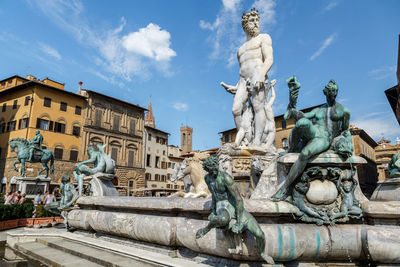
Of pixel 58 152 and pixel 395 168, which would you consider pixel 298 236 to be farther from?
pixel 58 152

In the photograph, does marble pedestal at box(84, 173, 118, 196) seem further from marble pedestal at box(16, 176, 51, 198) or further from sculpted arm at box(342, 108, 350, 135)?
marble pedestal at box(16, 176, 51, 198)

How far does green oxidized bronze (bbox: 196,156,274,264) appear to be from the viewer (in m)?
2.79

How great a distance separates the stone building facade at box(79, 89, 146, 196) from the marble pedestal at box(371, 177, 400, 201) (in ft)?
111

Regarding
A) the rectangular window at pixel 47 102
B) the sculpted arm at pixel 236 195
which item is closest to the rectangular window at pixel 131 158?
the rectangular window at pixel 47 102

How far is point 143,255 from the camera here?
3725 millimetres

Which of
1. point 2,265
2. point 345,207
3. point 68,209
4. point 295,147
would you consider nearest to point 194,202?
point 295,147

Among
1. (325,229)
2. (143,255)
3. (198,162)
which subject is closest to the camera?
(325,229)

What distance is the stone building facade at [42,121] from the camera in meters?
31.5

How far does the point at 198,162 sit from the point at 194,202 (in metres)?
2.74

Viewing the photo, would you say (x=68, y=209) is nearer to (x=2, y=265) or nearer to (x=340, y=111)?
(x=2, y=265)

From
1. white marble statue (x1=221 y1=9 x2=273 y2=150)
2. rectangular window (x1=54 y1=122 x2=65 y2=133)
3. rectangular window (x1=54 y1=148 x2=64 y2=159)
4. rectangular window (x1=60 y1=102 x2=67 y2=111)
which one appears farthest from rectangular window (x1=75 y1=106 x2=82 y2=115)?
white marble statue (x1=221 y1=9 x2=273 y2=150)

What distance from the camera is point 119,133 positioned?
40031 millimetres

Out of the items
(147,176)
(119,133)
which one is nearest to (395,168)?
(119,133)

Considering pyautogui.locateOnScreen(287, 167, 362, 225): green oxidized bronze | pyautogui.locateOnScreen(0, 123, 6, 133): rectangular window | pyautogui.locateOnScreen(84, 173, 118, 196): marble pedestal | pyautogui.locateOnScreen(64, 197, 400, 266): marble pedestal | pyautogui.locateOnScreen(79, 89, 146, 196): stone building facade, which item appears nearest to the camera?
pyautogui.locateOnScreen(64, 197, 400, 266): marble pedestal
